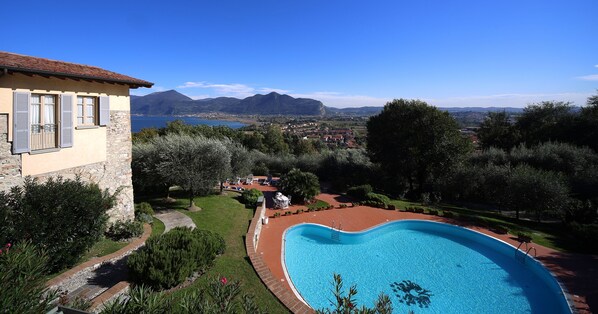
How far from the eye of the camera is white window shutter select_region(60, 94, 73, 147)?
8.70 m

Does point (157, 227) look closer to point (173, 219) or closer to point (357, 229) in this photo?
point (173, 219)

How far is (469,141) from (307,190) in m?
14.8

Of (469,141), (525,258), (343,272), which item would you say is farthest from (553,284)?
(469,141)

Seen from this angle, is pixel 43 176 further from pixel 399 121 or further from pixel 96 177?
pixel 399 121

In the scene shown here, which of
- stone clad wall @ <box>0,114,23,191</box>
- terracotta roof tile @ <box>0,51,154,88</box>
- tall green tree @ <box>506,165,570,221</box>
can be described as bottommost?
tall green tree @ <box>506,165,570,221</box>

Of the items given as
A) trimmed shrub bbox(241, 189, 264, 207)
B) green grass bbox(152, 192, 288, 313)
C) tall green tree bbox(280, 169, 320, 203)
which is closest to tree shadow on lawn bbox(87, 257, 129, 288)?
green grass bbox(152, 192, 288, 313)

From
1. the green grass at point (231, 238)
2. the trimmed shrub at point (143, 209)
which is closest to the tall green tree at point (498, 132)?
the green grass at point (231, 238)

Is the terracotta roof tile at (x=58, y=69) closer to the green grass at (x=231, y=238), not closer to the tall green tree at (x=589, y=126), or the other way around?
the green grass at (x=231, y=238)

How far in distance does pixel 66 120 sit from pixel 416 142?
22631mm

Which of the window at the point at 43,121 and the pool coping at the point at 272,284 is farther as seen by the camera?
the window at the point at 43,121

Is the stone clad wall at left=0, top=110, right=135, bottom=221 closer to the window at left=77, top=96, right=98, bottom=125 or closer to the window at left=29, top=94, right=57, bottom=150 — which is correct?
the window at left=77, top=96, right=98, bottom=125

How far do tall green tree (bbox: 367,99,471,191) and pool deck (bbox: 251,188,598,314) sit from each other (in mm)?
6839

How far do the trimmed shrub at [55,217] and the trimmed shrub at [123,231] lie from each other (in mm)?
2010

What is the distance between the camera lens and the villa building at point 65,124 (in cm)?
752
